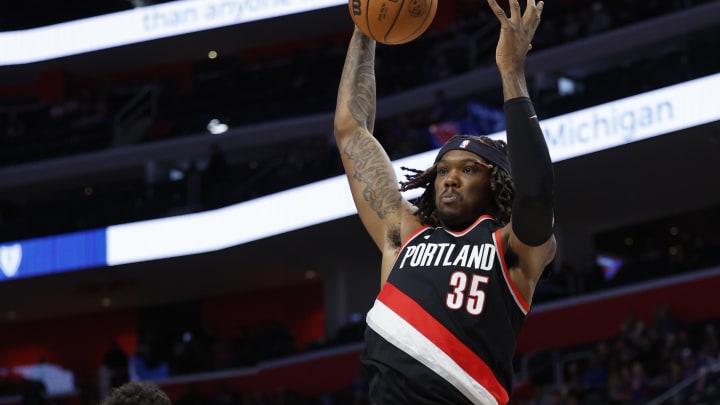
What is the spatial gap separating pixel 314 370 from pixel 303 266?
12.7ft

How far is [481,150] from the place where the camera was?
382 centimetres

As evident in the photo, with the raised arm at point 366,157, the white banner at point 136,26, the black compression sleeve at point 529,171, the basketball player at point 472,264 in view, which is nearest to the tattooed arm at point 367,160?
the raised arm at point 366,157

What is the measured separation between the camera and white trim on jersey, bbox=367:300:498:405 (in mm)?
3487

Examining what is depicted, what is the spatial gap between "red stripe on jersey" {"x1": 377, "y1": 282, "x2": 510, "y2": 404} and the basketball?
3.96 feet

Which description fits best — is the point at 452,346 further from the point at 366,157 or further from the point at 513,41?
the point at 366,157

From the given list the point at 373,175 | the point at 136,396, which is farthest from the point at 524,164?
the point at 136,396

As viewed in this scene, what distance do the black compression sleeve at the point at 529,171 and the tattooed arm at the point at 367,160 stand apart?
2.18 feet

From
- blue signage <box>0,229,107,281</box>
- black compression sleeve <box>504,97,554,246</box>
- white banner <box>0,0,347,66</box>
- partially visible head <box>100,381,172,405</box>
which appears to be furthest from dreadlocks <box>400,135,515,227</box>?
white banner <box>0,0,347,66</box>

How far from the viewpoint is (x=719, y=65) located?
1518 cm

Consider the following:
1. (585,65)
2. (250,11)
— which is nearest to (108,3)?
(250,11)

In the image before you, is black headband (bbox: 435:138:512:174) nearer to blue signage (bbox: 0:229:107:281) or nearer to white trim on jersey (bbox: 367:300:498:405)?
white trim on jersey (bbox: 367:300:498:405)

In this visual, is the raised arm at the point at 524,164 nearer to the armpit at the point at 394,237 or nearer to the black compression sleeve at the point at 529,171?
the black compression sleeve at the point at 529,171

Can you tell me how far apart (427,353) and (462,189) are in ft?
1.88

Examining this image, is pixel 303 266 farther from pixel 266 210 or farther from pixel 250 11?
pixel 250 11
